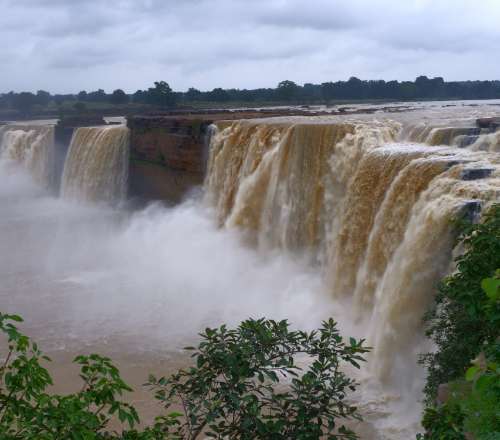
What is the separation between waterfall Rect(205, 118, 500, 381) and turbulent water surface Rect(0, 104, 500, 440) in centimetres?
3

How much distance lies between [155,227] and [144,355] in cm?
939

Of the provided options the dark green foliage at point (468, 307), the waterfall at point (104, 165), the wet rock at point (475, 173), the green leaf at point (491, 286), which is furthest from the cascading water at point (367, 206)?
the waterfall at point (104, 165)

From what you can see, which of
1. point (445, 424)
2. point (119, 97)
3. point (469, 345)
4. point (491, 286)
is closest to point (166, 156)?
point (469, 345)

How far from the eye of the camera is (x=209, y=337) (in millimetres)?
3311

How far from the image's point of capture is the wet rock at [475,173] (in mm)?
8073

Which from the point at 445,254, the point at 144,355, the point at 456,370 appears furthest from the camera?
the point at 144,355

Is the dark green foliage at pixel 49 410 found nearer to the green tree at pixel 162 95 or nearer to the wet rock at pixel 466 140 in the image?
the wet rock at pixel 466 140

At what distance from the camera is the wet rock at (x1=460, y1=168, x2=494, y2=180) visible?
8.07 m

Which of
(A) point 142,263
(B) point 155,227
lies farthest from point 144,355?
(B) point 155,227

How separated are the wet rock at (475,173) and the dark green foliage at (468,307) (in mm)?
2084

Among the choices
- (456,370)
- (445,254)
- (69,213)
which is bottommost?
(69,213)

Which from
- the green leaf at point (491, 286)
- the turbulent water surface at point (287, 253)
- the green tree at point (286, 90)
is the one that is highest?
the green tree at point (286, 90)

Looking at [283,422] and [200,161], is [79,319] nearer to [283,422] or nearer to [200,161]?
[200,161]

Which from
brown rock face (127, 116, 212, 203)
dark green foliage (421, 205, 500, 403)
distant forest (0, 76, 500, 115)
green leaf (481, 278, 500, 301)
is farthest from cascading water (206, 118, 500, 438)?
distant forest (0, 76, 500, 115)
